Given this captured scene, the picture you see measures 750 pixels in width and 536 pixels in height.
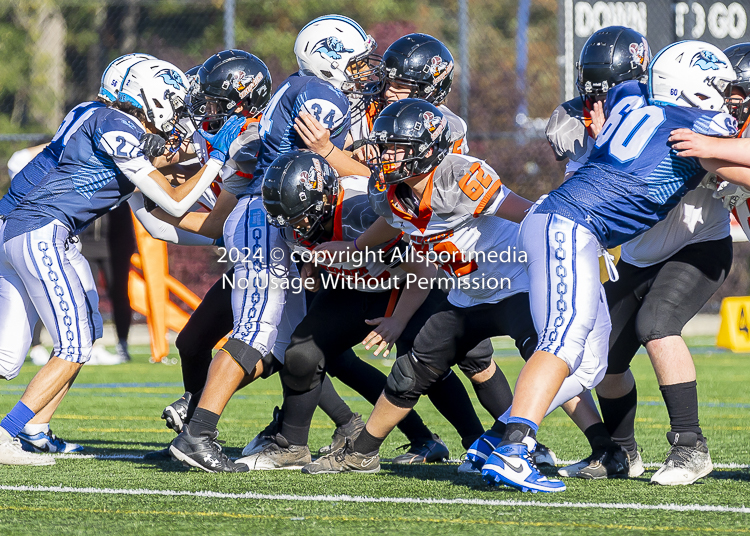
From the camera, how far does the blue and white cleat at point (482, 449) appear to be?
13.4 ft

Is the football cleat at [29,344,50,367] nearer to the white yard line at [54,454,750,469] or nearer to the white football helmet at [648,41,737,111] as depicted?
the white yard line at [54,454,750,469]

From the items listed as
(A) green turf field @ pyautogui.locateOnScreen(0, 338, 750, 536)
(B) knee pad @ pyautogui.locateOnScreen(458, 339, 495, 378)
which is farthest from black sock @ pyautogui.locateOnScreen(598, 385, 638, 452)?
(B) knee pad @ pyautogui.locateOnScreen(458, 339, 495, 378)

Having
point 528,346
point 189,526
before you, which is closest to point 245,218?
point 528,346

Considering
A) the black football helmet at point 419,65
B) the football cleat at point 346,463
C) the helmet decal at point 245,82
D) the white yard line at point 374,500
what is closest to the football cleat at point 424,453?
the football cleat at point 346,463

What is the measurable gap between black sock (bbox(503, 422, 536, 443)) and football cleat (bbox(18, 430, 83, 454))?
2417mm

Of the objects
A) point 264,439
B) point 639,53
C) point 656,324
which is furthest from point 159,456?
point 639,53

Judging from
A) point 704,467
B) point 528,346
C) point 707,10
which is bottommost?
point 704,467

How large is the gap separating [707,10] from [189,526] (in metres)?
9.09

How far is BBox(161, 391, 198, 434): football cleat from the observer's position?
500 cm

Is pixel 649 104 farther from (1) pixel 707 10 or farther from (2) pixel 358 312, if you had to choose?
(1) pixel 707 10

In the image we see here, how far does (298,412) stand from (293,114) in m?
1.34

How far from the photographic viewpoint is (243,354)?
4504 mm

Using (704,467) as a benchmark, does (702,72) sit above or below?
above

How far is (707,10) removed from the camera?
10.8 metres
